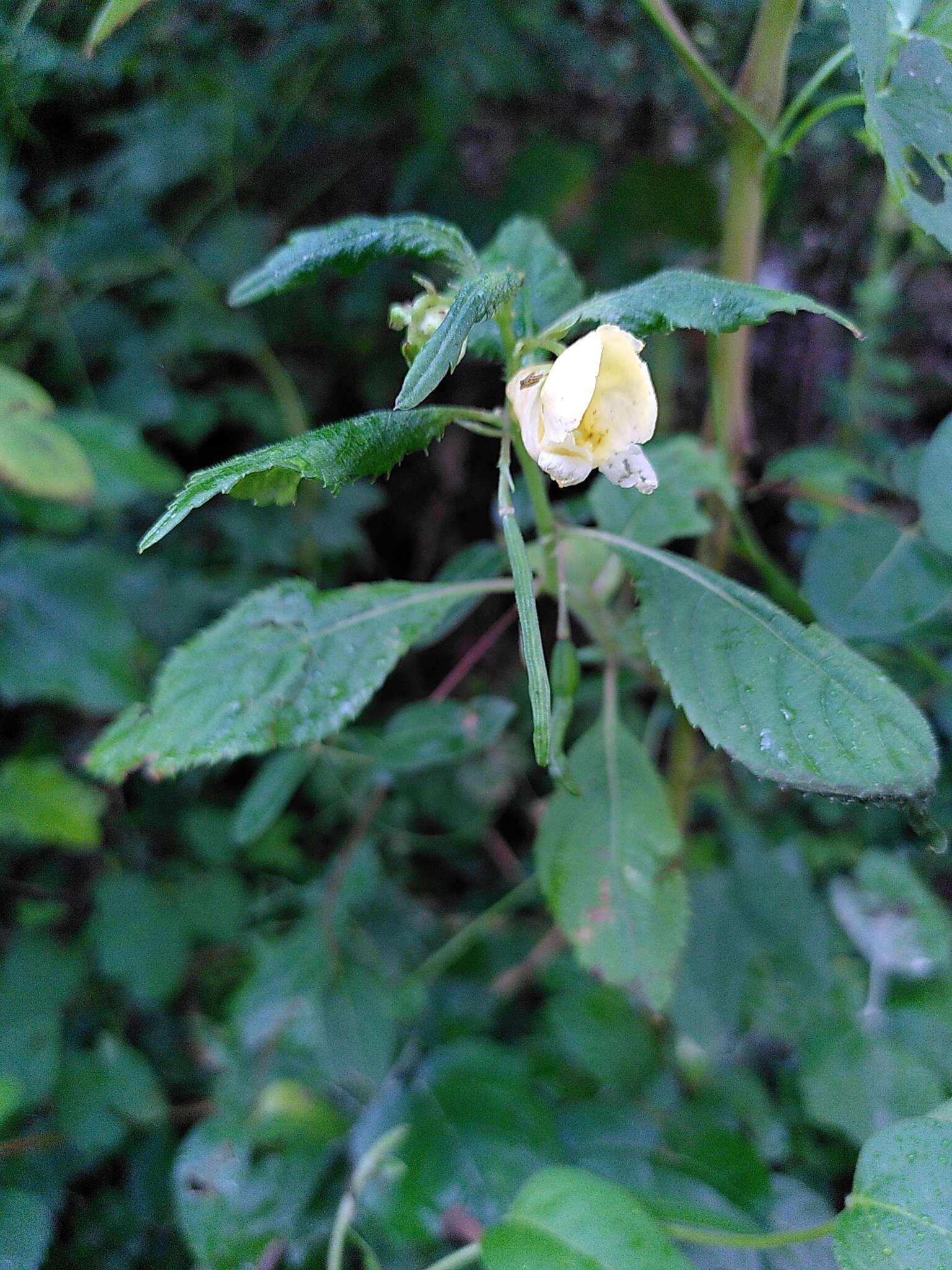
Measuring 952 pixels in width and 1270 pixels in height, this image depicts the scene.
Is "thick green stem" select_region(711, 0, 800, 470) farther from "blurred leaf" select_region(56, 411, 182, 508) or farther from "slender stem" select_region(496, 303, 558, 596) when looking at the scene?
"blurred leaf" select_region(56, 411, 182, 508)

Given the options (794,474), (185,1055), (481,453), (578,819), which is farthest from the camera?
(481,453)

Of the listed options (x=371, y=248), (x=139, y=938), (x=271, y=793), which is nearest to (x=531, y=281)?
(x=371, y=248)

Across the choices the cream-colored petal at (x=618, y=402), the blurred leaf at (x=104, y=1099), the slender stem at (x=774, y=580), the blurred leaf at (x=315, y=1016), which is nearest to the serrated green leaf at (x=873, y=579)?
the slender stem at (x=774, y=580)

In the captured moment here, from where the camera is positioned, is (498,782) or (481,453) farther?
(481,453)

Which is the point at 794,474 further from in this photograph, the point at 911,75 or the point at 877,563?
the point at 911,75

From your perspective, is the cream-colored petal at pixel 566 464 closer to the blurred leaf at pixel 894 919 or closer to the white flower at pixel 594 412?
the white flower at pixel 594 412

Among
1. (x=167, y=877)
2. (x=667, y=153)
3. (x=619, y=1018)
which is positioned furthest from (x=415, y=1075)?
(x=667, y=153)
